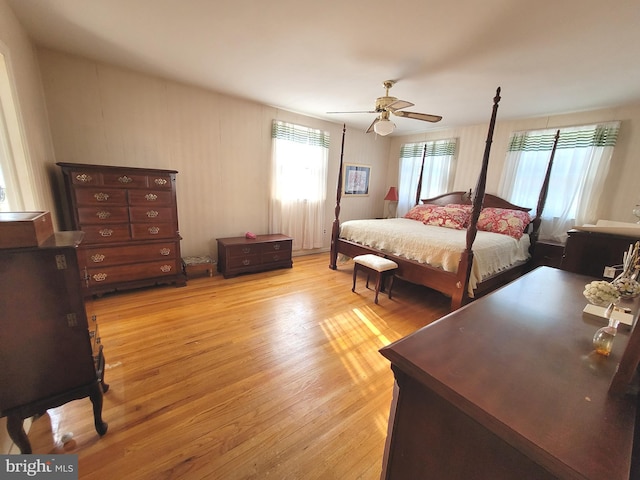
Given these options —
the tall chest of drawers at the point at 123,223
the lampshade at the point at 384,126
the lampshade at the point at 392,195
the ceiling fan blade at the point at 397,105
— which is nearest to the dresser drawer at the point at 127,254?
the tall chest of drawers at the point at 123,223

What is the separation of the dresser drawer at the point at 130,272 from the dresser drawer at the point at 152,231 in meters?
0.30

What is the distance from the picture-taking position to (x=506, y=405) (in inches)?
23.5

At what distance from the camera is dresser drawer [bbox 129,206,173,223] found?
2.67m

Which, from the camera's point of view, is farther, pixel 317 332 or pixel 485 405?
pixel 317 332

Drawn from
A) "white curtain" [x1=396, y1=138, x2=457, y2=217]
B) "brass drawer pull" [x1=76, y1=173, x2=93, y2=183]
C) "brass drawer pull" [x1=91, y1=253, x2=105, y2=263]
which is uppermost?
"white curtain" [x1=396, y1=138, x2=457, y2=217]

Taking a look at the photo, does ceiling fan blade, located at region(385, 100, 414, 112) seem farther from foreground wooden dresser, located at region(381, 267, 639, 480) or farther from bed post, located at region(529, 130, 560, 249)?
bed post, located at region(529, 130, 560, 249)

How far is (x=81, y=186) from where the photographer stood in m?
2.38

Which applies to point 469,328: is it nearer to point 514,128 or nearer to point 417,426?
point 417,426

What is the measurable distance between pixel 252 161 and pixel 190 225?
1.28 metres

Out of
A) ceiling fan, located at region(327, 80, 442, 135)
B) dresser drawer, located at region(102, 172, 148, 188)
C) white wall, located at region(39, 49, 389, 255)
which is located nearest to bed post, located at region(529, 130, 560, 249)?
ceiling fan, located at region(327, 80, 442, 135)

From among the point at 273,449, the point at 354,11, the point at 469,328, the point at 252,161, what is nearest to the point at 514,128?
the point at 354,11

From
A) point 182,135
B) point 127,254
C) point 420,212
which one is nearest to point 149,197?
point 127,254

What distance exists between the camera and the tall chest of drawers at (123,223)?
2414mm

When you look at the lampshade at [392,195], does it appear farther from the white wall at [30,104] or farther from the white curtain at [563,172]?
the white wall at [30,104]
